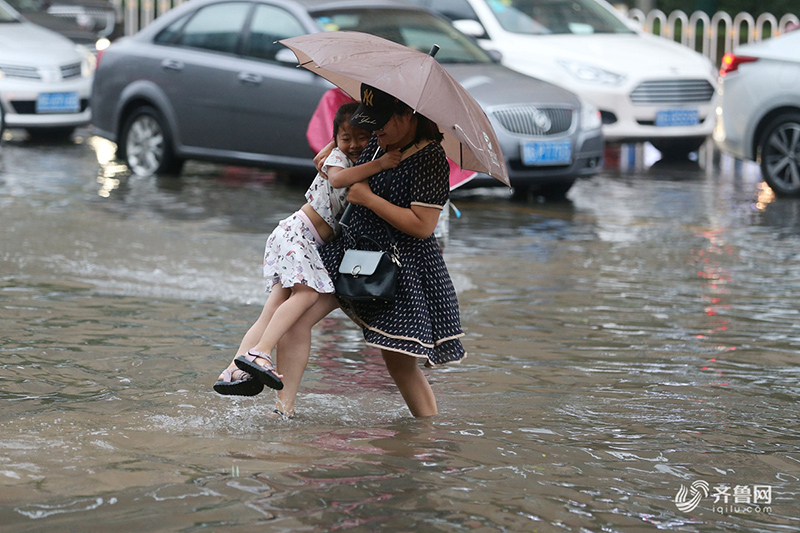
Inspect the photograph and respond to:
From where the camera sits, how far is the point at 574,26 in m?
14.0

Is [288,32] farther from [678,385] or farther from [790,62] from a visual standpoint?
[678,385]

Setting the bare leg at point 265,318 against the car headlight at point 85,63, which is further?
the car headlight at point 85,63

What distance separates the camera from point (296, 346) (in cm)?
454

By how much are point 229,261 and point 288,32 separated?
12.2 ft

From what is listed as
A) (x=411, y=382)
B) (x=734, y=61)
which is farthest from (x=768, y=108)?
(x=411, y=382)

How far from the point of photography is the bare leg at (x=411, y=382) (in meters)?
4.55

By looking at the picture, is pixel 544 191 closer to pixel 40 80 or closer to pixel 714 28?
pixel 40 80

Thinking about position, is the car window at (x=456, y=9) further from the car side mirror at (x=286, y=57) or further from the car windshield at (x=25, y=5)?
the car windshield at (x=25, y=5)

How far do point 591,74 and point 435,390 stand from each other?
836cm

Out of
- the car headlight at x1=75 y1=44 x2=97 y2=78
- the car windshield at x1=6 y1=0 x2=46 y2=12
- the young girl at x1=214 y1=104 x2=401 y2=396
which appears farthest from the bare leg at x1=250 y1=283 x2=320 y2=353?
the car windshield at x1=6 y1=0 x2=46 y2=12

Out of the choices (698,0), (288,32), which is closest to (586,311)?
(288,32)

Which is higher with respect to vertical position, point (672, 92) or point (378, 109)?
point (378, 109)

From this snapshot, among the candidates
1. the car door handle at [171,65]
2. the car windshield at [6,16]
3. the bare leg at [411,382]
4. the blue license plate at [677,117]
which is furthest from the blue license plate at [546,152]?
the car windshield at [6,16]

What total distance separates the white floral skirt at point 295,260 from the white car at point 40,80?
10083 millimetres
